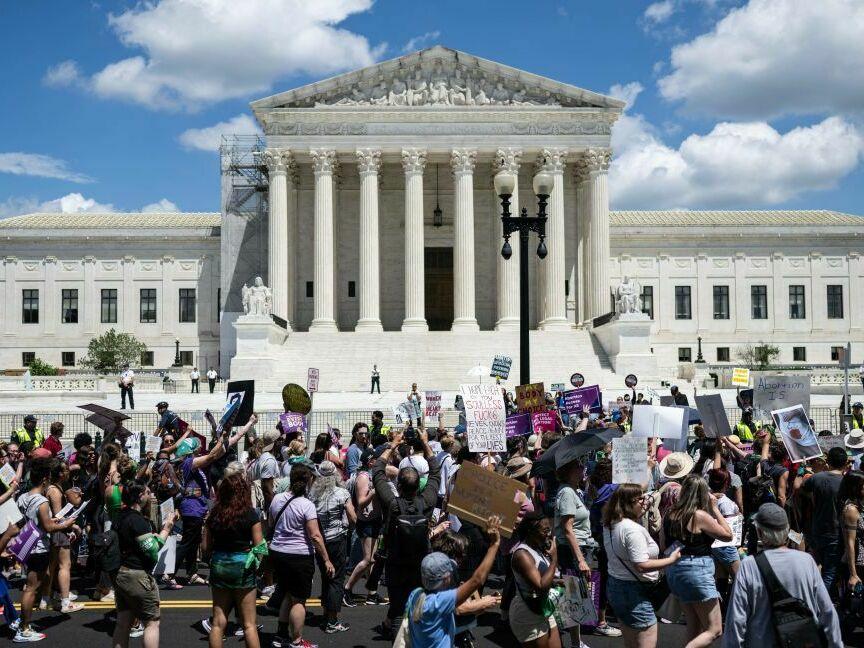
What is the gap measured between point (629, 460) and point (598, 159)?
4237 centimetres

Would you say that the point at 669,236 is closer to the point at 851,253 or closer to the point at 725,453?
the point at 851,253

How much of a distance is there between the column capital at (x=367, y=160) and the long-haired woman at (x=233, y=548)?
43.1m

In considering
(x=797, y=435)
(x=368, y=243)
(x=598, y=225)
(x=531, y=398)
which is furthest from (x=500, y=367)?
(x=598, y=225)

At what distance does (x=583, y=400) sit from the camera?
1889 cm

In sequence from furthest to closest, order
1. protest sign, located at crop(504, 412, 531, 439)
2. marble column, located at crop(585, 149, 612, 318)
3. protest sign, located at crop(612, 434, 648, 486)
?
1. marble column, located at crop(585, 149, 612, 318)
2. protest sign, located at crop(504, 412, 531, 439)
3. protest sign, located at crop(612, 434, 648, 486)

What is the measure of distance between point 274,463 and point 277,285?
3866 cm

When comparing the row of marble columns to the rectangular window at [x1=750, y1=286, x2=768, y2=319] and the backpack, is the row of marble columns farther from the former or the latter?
the backpack

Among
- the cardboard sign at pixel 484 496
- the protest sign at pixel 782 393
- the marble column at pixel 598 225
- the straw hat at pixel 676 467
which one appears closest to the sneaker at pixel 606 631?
the straw hat at pixel 676 467

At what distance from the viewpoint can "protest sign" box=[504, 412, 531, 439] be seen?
15.9 m

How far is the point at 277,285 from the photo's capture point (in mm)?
49906

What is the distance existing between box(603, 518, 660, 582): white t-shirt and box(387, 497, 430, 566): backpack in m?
1.93

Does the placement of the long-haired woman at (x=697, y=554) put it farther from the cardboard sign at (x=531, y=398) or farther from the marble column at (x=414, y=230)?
the marble column at (x=414, y=230)

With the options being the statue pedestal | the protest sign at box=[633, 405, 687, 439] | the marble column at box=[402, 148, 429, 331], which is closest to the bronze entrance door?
the marble column at box=[402, 148, 429, 331]

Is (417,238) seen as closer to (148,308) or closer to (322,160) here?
(322,160)
